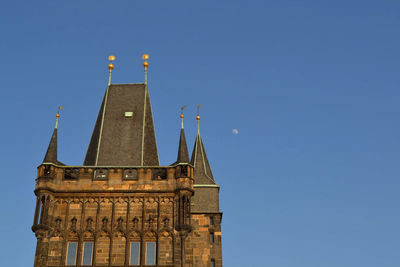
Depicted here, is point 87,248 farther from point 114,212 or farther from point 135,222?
point 135,222

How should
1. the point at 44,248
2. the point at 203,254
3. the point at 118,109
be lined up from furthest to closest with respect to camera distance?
the point at 118,109 < the point at 203,254 < the point at 44,248

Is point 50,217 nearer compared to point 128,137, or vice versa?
point 50,217

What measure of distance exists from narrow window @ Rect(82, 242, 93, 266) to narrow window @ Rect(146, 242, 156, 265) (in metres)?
2.98

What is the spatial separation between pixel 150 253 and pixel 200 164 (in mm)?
12017

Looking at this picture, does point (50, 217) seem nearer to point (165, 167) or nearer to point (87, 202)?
point (87, 202)

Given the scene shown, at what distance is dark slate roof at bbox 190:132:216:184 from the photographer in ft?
144

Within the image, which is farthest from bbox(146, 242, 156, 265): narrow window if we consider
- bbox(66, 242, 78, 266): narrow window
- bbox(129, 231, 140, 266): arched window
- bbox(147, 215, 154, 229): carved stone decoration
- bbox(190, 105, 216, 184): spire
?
bbox(190, 105, 216, 184): spire

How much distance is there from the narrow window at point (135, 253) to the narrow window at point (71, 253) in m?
3.02

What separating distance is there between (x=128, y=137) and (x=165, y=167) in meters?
4.73

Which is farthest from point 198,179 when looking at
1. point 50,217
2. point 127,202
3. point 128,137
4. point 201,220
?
point 50,217

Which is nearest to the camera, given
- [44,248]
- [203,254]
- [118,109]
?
[44,248]

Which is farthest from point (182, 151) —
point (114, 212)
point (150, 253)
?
point (150, 253)

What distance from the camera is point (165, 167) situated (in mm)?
36906

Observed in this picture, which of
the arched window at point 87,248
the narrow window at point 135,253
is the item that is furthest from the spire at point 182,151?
the arched window at point 87,248
